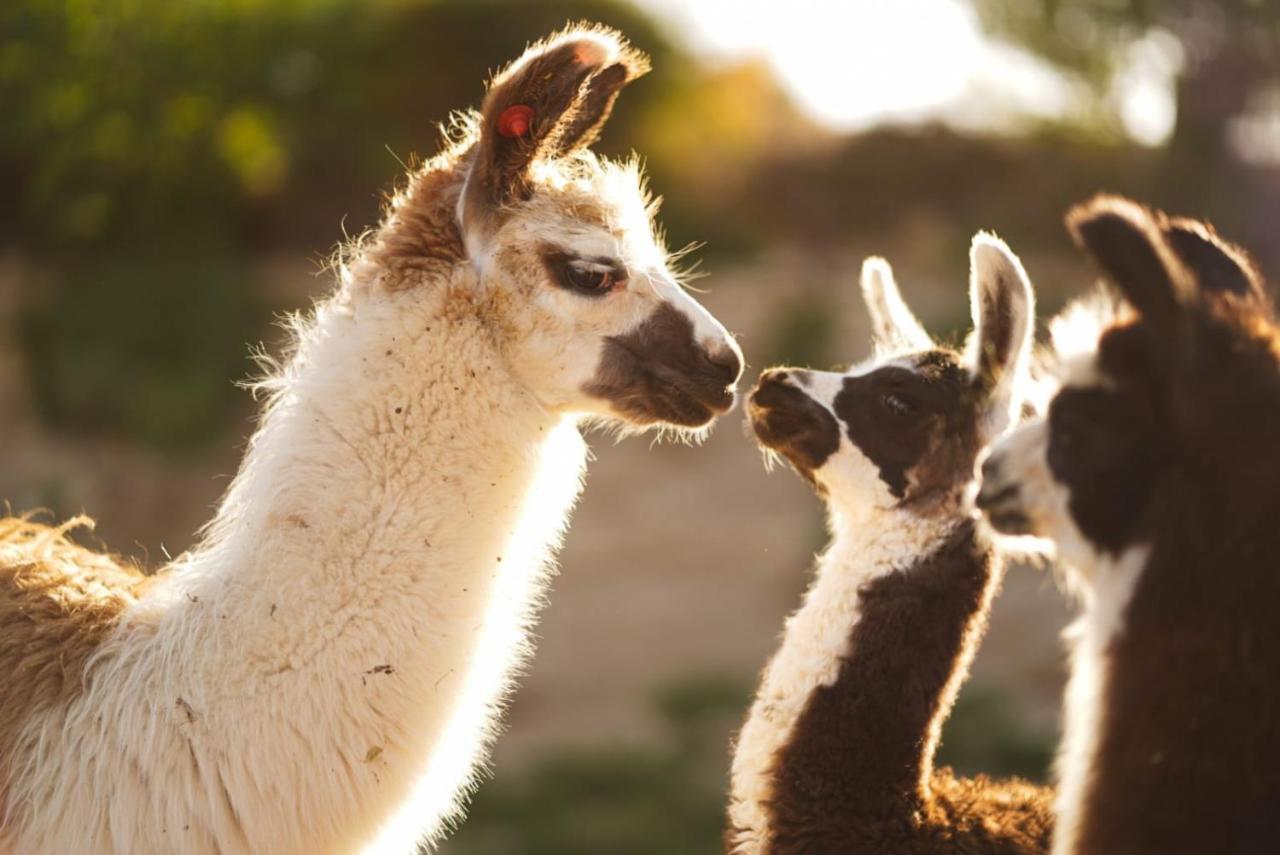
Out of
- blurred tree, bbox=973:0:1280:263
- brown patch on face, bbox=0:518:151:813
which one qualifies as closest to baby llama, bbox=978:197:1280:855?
brown patch on face, bbox=0:518:151:813

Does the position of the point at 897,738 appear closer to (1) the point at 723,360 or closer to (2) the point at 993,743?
(1) the point at 723,360

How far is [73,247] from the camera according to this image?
46.4 ft

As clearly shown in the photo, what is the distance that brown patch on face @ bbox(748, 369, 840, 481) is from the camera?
3.26m

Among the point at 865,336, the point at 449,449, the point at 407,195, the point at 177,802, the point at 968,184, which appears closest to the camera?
the point at 177,802

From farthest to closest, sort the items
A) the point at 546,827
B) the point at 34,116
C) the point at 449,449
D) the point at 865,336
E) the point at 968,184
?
the point at 968,184, the point at 865,336, the point at 34,116, the point at 546,827, the point at 449,449

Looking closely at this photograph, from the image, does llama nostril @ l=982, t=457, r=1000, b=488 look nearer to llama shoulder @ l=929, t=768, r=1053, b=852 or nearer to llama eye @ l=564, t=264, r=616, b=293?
llama shoulder @ l=929, t=768, r=1053, b=852

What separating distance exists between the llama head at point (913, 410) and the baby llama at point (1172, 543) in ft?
2.62

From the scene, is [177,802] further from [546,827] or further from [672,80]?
[672,80]

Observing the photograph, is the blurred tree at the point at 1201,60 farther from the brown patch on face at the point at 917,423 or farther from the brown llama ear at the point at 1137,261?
the brown llama ear at the point at 1137,261

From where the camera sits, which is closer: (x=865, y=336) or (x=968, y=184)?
(x=865, y=336)

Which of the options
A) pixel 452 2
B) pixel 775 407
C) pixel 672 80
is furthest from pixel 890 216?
pixel 775 407

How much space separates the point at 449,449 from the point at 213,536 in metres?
0.55

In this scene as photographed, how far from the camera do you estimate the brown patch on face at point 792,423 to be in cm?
326

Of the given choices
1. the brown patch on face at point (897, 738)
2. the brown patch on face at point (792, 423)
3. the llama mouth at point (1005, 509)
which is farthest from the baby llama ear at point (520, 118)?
the llama mouth at point (1005, 509)
